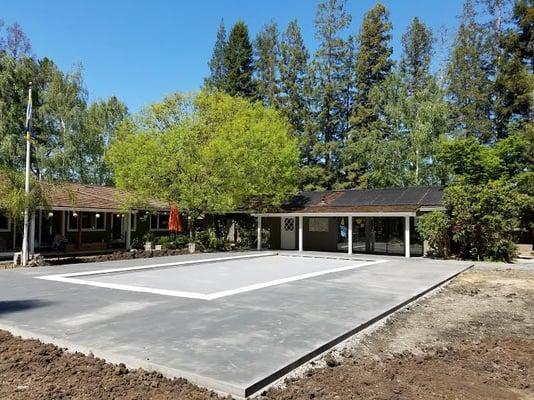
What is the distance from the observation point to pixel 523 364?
4.97 metres

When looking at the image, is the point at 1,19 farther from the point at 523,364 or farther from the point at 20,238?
the point at 523,364

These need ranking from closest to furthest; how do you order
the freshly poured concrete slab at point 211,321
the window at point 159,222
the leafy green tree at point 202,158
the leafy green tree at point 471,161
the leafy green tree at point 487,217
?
the freshly poured concrete slab at point 211,321
the leafy green tree at point 487,217
the leafy green tree at point 471,161
the leafy green tree at point 202,158
the window at point 159,222

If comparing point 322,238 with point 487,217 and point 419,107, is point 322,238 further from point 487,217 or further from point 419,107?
point 419,107

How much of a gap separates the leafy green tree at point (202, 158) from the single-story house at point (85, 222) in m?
1.55

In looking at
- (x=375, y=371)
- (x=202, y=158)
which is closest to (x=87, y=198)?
(x=202, y=158)

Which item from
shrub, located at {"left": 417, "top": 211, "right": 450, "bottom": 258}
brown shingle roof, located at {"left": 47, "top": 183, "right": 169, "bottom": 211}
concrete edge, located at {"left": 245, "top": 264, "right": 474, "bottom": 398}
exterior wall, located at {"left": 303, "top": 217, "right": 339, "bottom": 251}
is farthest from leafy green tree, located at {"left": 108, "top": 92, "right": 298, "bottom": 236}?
concrete edge, located at {"left": 245, "top": 264, "right": 474, "bottom": 398}

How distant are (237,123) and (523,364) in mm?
21586

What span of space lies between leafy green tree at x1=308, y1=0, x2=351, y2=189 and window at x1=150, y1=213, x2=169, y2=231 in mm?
14788

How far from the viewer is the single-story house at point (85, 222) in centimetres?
1847

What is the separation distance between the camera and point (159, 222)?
998 inches

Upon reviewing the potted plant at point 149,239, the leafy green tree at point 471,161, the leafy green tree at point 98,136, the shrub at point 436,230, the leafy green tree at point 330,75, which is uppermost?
the leafy green tree at point 330,75

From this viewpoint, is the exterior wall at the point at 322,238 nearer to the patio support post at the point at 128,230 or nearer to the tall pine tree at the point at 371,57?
the patio support post at the point at 128,230

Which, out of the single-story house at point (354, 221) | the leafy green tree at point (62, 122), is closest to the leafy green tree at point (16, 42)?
the leafy green tree at point (62, 122)

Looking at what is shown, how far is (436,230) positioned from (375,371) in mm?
14960
